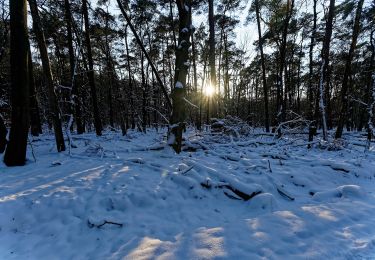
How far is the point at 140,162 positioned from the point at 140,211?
7.07 ft

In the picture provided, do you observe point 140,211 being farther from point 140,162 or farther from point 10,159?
point 10,159

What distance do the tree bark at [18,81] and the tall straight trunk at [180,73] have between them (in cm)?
368

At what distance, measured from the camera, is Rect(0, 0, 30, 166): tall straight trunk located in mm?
5543

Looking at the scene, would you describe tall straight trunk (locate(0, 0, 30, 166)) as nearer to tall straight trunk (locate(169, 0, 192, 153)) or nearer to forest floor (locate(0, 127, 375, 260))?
Answer: forest floor (locate(0, 127, 375, 260))

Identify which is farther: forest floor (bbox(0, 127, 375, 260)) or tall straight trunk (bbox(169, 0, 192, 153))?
tall straight trunk (bbox(169, 0, 192, 153))

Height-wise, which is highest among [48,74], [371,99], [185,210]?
[48,74]

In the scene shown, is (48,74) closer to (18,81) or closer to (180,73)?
(18,81)

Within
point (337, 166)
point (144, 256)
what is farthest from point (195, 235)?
point (337, 166)

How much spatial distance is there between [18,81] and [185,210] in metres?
4.94

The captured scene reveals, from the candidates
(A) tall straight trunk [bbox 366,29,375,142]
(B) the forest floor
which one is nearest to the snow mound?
(B) the forest floor

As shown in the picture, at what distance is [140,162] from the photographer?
579 cm

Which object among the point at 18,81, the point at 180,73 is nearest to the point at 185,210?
the point at 180,73

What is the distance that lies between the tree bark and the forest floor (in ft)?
1.56

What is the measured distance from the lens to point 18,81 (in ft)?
18.3
